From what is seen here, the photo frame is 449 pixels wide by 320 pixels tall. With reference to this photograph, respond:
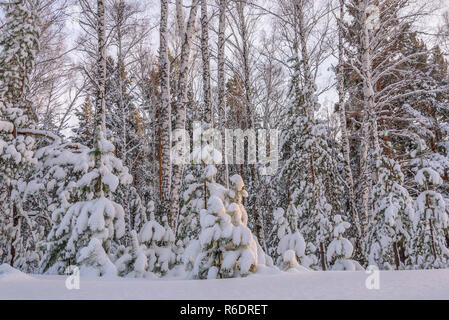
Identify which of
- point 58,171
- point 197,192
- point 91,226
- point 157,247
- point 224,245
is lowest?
point 157,247

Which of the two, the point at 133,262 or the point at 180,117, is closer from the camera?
the point at 133,262

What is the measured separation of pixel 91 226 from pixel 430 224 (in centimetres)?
774

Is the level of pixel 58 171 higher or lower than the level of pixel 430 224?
higher

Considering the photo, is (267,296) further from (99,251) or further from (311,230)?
(311,230)

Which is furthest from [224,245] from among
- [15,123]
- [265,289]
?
[15,123]

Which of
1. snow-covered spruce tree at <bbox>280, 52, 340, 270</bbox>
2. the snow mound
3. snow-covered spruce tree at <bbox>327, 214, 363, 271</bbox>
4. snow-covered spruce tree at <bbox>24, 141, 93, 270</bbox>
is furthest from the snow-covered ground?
snow-covered spruce tree at <bbox>280, 52, 340, 270</bbox>

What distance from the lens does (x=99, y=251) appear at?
5750 mm

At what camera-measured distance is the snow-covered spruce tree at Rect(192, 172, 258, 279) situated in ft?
16.8

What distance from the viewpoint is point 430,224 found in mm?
7703

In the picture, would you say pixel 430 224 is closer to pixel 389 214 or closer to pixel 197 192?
pixel 389 214

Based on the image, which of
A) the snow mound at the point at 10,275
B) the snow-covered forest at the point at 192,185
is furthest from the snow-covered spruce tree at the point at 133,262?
the snow mound at the point at 10,275

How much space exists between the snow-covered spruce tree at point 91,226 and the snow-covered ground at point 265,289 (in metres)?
1.29

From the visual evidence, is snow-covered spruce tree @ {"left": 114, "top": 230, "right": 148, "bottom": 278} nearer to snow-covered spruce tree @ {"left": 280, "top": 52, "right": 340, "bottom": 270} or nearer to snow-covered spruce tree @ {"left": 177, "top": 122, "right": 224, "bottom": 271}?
snow-covered spruce tree @ {"left": 177, "top": 122, "right": 224, "bottom": 271}
